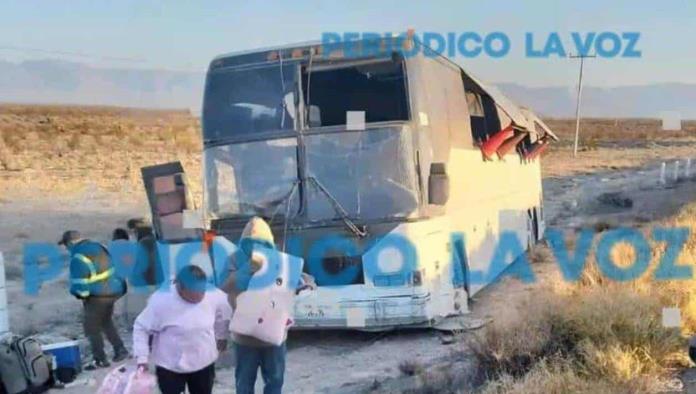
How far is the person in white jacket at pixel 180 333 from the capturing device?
5988mm

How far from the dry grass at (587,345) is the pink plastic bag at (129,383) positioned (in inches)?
99.7

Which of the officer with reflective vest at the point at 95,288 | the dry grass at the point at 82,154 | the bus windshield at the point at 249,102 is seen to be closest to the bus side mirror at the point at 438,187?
the bus windshield at the point at 249,102

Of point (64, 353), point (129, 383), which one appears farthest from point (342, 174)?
point (129, 383)

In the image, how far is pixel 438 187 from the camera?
992cm

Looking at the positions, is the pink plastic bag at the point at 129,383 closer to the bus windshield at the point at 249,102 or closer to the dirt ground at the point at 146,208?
the dirt ground at the point at 146,208

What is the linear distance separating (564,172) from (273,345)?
46594 millimetres

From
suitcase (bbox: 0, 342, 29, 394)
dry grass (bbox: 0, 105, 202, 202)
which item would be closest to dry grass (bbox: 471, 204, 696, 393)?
suitcase (bbox: 0, 342, 29, 394)

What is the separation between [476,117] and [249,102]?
13.9ft

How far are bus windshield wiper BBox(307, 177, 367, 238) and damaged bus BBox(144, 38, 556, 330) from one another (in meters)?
0.01

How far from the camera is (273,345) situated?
21.5 feet

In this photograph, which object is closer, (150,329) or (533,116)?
(150,329)

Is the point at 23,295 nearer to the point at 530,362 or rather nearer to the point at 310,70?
the point at 310,70

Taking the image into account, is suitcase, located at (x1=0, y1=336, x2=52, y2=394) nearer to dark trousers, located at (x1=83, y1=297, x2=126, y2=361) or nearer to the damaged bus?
dark trousers, located at (x1=83, y1=297, x2=126, y2=361)

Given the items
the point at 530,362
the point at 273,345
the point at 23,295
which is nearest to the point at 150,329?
the point at 273,345
